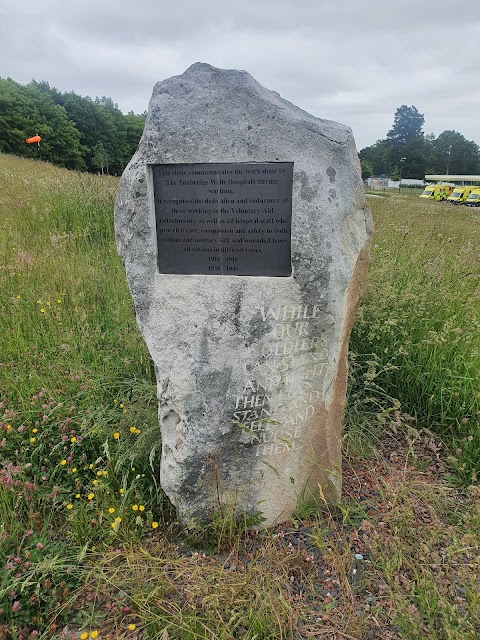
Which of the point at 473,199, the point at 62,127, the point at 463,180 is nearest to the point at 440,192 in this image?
the point at 473,199

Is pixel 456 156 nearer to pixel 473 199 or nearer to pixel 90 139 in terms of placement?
pixel 473 199

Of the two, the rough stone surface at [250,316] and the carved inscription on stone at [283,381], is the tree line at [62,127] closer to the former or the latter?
the rough stone surface at [250,316]

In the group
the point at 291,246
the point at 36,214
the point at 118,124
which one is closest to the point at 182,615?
the point at 291,246

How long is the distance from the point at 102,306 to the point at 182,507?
2.37 meters

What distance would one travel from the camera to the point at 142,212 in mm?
2334

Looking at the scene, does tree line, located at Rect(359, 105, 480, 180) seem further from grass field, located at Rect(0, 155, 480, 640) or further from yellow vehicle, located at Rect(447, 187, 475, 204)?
grass field, located at Rect(0, 155, 480, 640)

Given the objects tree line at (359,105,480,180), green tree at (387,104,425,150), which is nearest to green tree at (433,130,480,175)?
tree line at (359,105,480,180)

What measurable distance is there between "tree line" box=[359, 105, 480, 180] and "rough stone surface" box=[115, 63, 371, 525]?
222ft

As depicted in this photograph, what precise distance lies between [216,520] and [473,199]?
36.0 m

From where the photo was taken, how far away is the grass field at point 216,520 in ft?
6.30

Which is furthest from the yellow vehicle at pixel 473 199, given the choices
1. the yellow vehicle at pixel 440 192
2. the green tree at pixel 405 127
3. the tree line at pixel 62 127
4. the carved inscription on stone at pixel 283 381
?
the green tree at pixel 405 127

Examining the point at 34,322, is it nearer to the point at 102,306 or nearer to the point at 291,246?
the point at 102,306

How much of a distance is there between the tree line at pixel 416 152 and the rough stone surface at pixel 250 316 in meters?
67.7

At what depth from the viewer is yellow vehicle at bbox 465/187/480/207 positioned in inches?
1253
